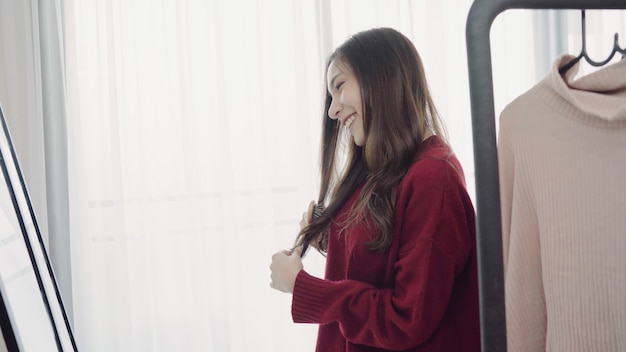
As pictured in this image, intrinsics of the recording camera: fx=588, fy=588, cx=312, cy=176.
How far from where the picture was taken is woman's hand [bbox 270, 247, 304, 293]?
1.18 m

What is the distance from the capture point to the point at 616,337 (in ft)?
2.43

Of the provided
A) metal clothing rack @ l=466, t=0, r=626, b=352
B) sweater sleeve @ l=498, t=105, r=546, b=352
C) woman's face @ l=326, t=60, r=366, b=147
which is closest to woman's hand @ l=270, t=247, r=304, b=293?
woman's face @ l=326, t=60, r=366, b=147

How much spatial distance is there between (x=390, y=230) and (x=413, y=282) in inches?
4.3

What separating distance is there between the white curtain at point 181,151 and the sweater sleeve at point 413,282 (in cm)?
126

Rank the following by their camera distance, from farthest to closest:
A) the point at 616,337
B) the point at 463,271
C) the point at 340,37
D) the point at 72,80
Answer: the point at 340,37 → the point at 72,80 → the point at 463,271 → the point at 616,337

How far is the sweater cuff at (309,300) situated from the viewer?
112 cm

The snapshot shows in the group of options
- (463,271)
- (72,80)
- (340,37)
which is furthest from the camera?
(340,37)

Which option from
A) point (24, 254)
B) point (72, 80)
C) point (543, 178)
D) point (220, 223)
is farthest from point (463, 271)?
point (72, 80)

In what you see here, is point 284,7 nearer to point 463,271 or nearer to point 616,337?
point 463,271

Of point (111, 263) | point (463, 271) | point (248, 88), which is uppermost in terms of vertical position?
point (248, 88)

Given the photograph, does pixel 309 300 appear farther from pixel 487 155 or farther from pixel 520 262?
pixel 487 155

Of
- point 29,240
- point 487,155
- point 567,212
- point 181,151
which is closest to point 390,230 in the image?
point 567,212

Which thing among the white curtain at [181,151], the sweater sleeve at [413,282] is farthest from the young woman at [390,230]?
the white curtain at [181,151]

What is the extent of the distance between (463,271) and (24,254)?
101 centimetres
